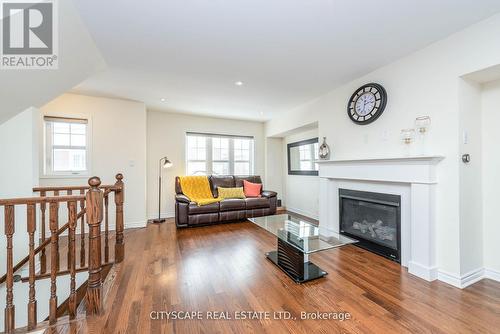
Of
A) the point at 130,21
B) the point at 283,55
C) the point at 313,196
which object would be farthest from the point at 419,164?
the point at 130,21

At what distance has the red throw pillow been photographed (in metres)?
4.83

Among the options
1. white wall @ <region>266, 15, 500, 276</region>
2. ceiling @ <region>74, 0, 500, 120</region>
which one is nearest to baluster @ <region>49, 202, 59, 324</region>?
ceiling @ <region>74, 0, 500, 120</region>

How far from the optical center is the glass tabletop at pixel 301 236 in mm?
2100

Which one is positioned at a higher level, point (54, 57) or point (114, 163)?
point (54, 57)

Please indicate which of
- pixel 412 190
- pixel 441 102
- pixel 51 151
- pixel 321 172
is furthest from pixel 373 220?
pixel 51 151

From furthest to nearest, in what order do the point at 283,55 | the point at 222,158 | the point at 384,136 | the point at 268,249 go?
the point at 222,158 < the point at 268,249 < the point at 384,136 < the point at 283,55

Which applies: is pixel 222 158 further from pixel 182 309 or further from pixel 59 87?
pixel 182 309

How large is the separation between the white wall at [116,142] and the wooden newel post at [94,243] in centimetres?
250

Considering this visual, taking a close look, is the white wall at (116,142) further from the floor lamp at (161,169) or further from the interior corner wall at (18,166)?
the interior corner wall at (18,166)

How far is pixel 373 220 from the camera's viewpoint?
281 centimetres

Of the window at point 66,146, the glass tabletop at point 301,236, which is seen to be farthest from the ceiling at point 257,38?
the glass tabletop at point 301,236

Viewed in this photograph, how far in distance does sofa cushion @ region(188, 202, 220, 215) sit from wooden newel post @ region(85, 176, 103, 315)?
2247 mm

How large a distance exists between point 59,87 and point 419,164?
409 cm

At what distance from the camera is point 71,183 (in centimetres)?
360
